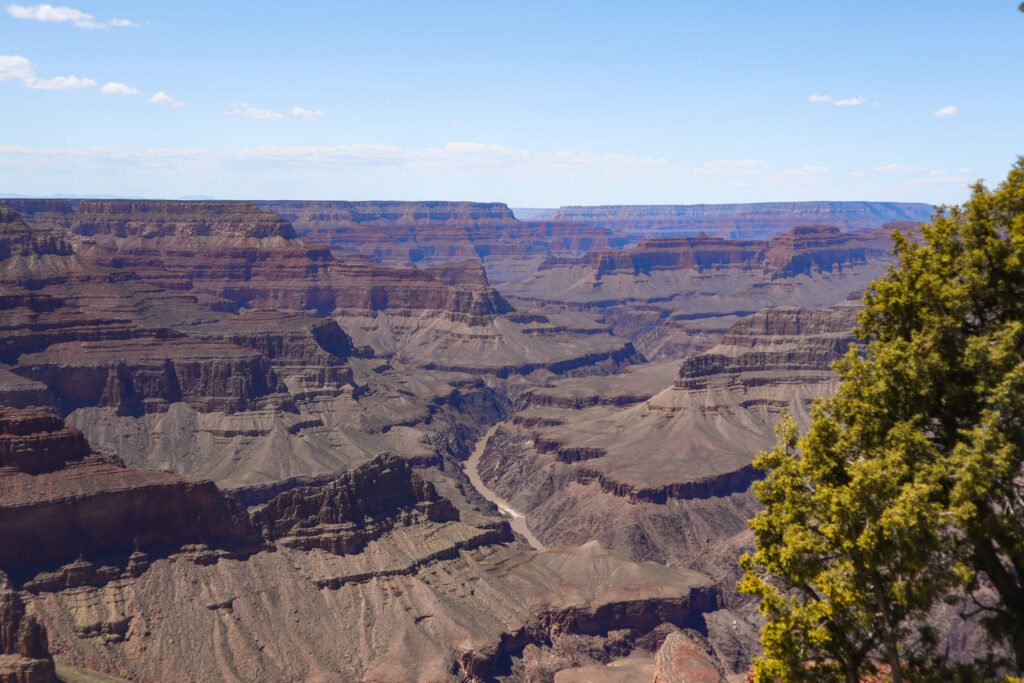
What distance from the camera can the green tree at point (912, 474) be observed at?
2606 cm

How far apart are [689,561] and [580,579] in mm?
35992

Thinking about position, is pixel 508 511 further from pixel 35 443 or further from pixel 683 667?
pixel 683 667

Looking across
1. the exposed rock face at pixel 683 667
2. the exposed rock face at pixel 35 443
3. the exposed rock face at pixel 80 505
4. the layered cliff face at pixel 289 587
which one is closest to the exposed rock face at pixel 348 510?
the layered cliff face at pixel 289 587

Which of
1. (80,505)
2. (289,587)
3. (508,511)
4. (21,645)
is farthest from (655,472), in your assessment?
(21,645)

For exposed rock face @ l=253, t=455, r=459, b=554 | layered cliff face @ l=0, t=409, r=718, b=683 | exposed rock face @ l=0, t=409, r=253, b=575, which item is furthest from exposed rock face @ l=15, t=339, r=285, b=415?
exposed rock face @ l=0, t=409, r=253, b=575

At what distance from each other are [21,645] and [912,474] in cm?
6128

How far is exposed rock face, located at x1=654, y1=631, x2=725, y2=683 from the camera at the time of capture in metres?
54.1

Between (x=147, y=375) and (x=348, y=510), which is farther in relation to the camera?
(x=147, y=375)

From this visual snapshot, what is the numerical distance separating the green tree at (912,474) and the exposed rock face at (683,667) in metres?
25.8

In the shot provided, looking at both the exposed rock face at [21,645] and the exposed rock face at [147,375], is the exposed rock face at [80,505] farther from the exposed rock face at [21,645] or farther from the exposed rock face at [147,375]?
the exposed rock face at [147,375]

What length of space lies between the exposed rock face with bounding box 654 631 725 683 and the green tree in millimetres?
25825

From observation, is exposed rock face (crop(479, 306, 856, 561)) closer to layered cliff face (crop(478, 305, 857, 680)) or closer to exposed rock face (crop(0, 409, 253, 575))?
layered cliff face (crop(478, 305, 857, 680))

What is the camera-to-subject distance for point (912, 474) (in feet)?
88.2

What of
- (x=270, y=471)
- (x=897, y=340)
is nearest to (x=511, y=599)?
(x=270, y=471)
